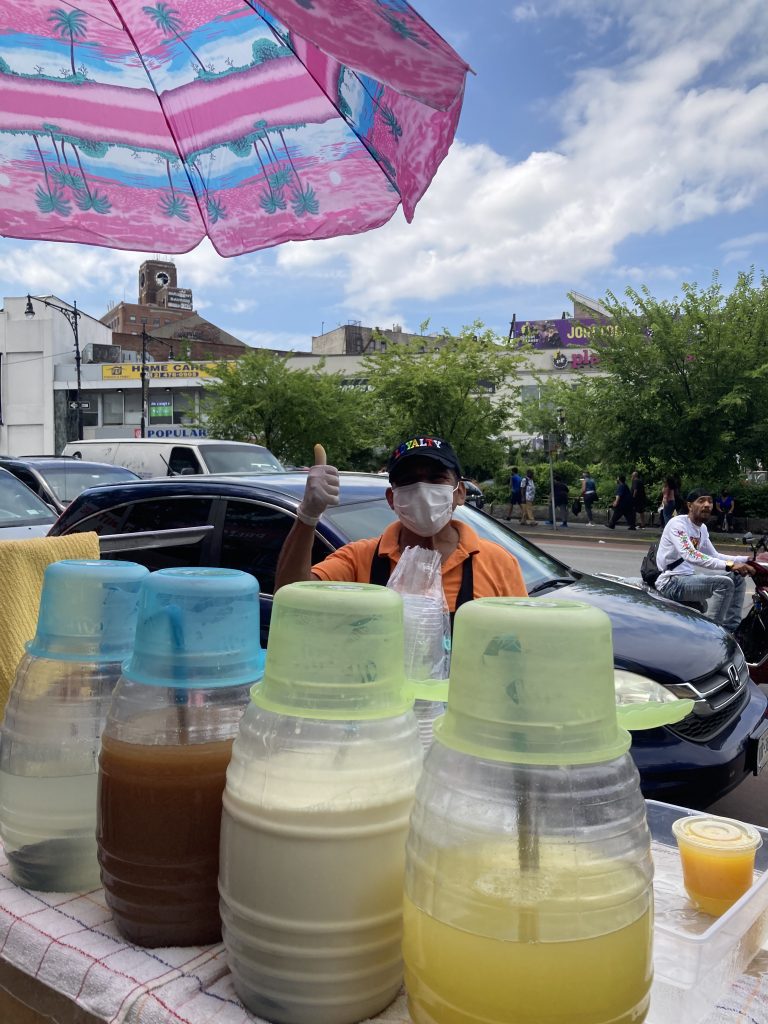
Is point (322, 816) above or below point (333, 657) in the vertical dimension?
below

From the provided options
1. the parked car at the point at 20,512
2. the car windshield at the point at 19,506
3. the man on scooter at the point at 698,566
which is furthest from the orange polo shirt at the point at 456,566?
the car windshield at the point at 19,506

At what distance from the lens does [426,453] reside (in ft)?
8.54

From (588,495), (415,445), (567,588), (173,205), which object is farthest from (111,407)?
(415,445)

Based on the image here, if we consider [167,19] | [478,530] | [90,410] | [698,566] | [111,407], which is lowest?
[698,566]

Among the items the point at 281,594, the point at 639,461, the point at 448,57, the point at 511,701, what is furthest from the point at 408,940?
the point at 639,461

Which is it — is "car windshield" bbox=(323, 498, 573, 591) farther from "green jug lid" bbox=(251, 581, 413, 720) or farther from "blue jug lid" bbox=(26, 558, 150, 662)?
"green jug lid" bbox=(251, 581, 413, 720)

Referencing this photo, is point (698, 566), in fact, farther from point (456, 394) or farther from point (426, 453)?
point (456, 394)

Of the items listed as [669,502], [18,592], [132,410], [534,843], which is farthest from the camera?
[132,410]

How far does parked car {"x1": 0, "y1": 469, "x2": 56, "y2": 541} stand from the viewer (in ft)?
24.2

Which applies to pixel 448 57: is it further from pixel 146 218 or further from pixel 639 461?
pixel 639 461

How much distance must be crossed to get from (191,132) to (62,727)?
1.98m

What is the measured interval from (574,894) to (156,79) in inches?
98.6

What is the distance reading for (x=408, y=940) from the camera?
2.88ft

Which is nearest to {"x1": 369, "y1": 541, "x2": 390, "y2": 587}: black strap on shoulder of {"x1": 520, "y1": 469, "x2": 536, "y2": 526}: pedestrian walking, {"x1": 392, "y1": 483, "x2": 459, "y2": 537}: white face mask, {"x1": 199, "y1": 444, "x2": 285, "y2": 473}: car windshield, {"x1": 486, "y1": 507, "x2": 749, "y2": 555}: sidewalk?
{"x1": 392, "y1": 483, "x2": 459, "y2": 537}: white face mask
